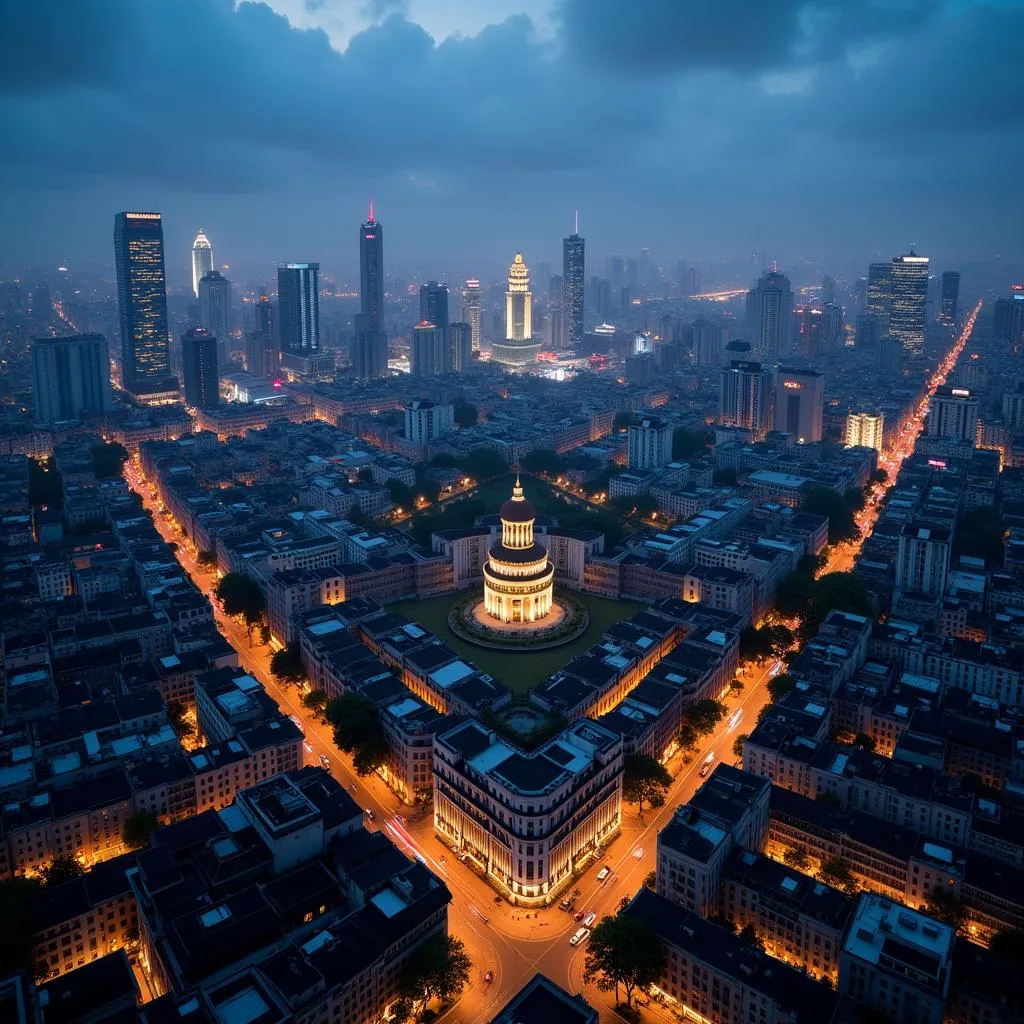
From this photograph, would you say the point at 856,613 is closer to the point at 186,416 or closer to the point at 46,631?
the point at 46,631

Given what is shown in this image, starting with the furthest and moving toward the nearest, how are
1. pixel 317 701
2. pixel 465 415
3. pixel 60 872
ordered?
pixel 465 415 → pixel 317 701 → pixel 60 872

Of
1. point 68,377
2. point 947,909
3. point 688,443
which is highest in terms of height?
point 68,377

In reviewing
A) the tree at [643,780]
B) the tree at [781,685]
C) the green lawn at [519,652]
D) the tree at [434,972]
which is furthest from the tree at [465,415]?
the tree at [434,972]

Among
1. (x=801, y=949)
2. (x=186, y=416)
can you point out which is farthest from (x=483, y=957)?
(x=186, y=416)

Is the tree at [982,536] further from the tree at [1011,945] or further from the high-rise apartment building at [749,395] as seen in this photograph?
the tree at [1011,945]

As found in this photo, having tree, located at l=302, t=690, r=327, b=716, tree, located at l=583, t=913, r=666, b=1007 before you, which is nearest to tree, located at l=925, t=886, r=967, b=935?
tree, located at l=583, t=913, r=666, b=1007

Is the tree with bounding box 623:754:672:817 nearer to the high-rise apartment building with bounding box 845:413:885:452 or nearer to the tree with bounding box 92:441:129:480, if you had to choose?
the tree with bounding box 92:441:129:480

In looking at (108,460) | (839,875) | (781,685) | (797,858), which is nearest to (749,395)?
(781,685)

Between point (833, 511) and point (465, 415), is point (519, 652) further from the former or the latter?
point (465, 415)
